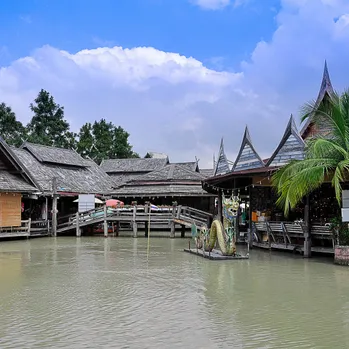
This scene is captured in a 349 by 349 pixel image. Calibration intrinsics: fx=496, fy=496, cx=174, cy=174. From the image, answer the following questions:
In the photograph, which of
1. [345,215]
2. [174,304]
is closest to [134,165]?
[345,215]

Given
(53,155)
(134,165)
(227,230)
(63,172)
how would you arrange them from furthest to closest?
(134,165) < (53,155) < (63,172) < (227,230)

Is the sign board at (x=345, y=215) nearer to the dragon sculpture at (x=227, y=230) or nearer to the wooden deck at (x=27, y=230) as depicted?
the dragon sculpture at (x=227, y=230)

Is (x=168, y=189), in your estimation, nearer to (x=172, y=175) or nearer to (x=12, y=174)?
(x=172, y=175)

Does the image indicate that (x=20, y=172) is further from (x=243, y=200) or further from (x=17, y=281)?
(x=17, y=281)

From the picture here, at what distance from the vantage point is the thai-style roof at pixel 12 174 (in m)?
23.1

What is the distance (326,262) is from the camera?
14211mm

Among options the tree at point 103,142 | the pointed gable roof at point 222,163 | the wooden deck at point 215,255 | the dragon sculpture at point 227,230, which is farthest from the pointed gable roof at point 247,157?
the tree at point 103,142

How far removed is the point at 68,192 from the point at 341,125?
59.8 ft

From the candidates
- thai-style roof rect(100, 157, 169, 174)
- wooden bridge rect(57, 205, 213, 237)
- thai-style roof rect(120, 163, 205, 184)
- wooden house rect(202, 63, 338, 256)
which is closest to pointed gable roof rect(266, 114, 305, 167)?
wooden house rect(202, 63, 338, 256)

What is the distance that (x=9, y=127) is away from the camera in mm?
43594

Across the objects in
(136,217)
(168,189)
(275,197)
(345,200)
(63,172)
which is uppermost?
(63,172)

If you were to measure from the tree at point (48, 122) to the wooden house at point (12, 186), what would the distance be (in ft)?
80.8

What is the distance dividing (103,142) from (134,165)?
13.2 m

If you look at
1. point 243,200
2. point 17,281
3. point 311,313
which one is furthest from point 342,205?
point 243,200
